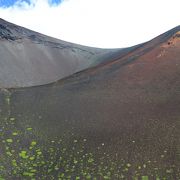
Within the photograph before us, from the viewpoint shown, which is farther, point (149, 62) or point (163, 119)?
point (149, 62)

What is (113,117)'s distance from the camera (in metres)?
22.2

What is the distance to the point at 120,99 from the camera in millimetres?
24578

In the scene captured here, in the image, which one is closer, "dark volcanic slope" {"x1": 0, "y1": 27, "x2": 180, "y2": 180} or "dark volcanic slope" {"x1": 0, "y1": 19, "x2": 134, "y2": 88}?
"dark volcanic slope" {"x1": 0, "y1": 27, "x2": 180, "y2": 180}

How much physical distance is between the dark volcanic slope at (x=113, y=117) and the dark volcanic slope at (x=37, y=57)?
16721 millimetres

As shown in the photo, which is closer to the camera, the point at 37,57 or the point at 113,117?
the point at 113,117

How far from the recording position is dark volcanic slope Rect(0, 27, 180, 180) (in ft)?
56.3

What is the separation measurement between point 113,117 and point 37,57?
36149 millimetres

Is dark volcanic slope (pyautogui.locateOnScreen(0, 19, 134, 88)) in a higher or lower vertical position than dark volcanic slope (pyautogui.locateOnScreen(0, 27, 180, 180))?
higher

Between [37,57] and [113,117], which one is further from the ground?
[37,57]

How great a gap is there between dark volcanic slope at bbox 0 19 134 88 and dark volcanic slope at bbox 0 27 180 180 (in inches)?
658

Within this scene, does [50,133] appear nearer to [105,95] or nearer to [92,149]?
[92,149]

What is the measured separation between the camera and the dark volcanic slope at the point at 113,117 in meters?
17.2

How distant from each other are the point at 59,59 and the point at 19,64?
10.5 metres

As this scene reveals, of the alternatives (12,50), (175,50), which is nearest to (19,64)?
(12,50)
